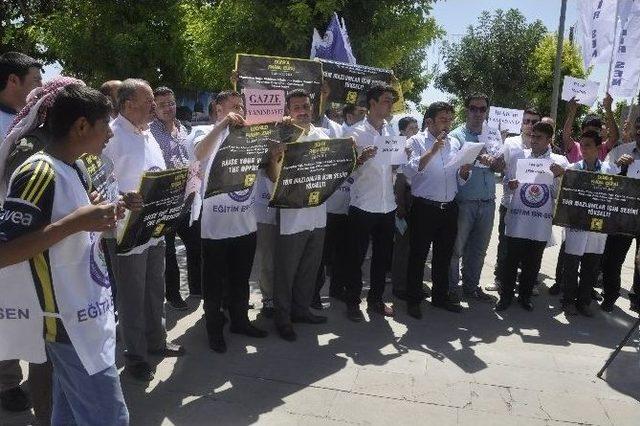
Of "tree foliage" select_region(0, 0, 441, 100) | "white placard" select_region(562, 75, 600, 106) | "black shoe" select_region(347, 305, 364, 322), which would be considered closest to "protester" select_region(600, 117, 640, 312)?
"white placard" select_region(562, 75, 600, 106)

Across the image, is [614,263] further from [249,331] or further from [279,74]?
[279,74]

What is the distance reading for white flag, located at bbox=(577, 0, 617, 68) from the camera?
707cm

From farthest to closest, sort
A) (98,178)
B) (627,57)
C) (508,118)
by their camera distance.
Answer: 1. (508,118)
2. (627,57)
3. (98,178)

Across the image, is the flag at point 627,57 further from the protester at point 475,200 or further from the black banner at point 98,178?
the black banner at point 98,178

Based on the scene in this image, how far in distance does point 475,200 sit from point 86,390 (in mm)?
4440

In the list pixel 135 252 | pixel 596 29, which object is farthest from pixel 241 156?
pixel 596 29

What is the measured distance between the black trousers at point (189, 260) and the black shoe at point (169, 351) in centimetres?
117

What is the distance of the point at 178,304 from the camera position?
5.38 metres

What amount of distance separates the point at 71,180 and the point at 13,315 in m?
0.65

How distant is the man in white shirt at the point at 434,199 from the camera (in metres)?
5.27

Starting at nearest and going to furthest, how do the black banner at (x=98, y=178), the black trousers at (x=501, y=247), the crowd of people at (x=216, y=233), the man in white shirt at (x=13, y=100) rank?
the crowd of people at (x=216, y=233) < the black banner at (x=98, y=178) < the man in white shirt at (x=13, y=100) < the black trousers at (x=501, y=247)

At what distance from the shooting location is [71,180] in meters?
2.12

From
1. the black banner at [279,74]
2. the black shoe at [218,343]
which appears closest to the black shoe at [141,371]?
the black shoe at [218,343]

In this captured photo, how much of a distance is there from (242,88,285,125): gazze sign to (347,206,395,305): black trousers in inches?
48.6
